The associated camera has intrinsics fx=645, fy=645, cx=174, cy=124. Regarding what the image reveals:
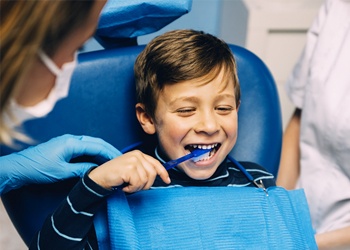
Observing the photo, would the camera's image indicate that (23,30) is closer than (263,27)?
Yes

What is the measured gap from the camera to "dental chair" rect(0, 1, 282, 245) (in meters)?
1.25

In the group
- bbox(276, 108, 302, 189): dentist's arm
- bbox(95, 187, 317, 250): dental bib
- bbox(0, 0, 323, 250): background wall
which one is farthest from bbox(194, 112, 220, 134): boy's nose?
bbox(0, 0, 323, 250): background wall

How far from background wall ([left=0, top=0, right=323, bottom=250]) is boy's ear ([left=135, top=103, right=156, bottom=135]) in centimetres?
61

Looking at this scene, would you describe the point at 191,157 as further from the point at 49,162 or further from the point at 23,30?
the point at 23,30

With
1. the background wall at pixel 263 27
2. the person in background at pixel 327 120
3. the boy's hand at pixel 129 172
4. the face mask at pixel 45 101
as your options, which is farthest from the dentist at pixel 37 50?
the background wall at pixel 263 27

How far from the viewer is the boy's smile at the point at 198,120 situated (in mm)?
1218

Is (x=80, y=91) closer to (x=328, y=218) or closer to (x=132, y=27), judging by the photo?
(x=132, y=27)

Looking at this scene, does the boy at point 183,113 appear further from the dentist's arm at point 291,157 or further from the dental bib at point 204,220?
the dentist's arm at point 291,157

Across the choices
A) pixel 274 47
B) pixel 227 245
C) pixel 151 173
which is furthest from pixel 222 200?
pixel 274 47

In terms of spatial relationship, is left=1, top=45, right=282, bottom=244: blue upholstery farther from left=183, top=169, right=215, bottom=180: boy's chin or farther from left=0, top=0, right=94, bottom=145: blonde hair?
left=0, top=0, right=94, bottom=145: blonde hair

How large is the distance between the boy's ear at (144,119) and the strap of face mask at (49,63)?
504mm

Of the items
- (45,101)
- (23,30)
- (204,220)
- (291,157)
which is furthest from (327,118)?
(23,30)

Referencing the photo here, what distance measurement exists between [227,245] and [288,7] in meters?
1.12

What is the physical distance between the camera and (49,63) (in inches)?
30.9
